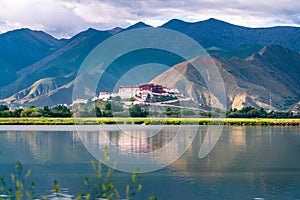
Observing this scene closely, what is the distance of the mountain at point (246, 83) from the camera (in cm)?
14988

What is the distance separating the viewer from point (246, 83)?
16388 cm

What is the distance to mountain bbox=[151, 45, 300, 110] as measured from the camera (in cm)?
14988

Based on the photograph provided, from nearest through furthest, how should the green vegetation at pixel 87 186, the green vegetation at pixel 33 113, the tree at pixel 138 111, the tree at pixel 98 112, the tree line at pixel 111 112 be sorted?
the green vegetation at pixel 87 186 < the green vegetation at pixel 33 113 < the tree line at pixel 111 112 < the tree at pixel 138 111 < the tree at pixel 98 112

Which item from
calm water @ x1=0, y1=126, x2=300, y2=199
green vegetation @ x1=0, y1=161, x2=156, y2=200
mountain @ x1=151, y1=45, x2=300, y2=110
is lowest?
calm water @ x1=0, y1=126, x2=300, y2=199

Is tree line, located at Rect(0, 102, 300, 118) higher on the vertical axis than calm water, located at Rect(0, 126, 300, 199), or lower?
higher

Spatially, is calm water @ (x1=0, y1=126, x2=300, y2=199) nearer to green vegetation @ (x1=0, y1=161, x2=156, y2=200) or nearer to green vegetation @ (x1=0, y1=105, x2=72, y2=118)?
green vegetation @ (x1=0, y1=161, x2=156, y2=200)

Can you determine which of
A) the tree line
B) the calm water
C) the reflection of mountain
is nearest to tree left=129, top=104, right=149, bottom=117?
the tree line

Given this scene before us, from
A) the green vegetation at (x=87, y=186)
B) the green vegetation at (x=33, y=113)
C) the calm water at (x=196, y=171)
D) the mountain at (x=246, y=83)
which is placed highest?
the mountain at (x=246, y=83)

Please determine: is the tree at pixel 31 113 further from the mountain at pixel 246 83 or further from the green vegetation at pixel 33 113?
the mountain at pixel 246 83

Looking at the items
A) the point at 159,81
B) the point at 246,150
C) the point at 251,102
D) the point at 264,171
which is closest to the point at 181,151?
the point at 246,150

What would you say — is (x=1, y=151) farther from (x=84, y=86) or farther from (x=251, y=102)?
(x=84, y=86)

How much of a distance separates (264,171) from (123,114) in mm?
71098

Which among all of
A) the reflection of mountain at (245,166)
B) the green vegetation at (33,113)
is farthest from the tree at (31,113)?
the reflection of mountain at (245,166)

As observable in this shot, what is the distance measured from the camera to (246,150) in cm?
3912
